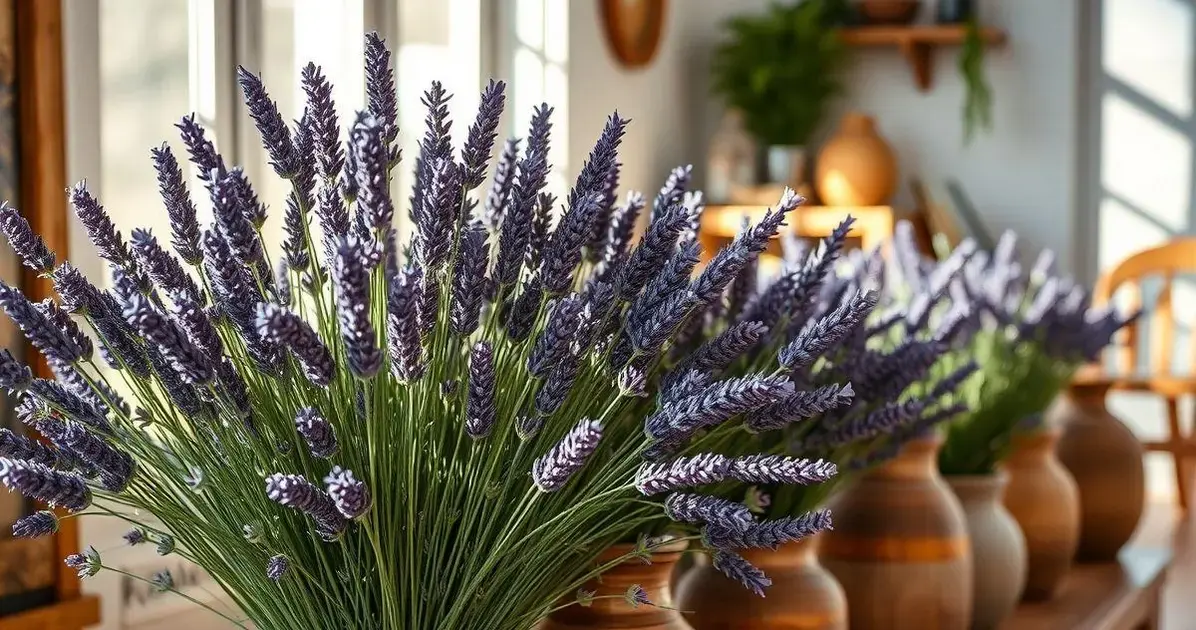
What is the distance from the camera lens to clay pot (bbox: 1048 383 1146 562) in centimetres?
179

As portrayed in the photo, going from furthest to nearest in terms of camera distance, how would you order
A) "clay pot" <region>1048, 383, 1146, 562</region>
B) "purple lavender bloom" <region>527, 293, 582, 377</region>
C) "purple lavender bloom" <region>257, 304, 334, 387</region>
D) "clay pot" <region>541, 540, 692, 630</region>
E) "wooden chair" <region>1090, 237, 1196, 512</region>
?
"wooden chair" <region>1090, 237, 1196, 512</region> → "clay pot" <region>1048, 383, 1146, 562</region> → "clay pot" <region>541, 540, 692, 630</region> → "purple lavender bloom" <region>527, 293, 582, 377</region> → "purple lavender bloom" <region>257, 304, 334, 387</region>

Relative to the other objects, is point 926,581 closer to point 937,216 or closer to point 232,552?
point 232,552

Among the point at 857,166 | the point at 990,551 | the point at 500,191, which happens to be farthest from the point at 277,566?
the point at 857,166

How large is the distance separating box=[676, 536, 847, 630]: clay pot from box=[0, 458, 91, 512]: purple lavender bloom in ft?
1.53

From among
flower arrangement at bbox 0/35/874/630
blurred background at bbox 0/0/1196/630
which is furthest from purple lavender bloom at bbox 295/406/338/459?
blurred background at bbox 0/0/1196/630

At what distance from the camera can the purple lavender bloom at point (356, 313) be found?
1.60ft

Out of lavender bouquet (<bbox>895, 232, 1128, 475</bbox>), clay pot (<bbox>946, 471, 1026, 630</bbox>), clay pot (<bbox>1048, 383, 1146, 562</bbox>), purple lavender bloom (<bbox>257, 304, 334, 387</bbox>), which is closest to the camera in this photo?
purple lavender bloom (<bbox>257, 304, 334, 387</bbox>)

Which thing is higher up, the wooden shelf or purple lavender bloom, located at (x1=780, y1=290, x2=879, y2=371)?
the wooden shelf

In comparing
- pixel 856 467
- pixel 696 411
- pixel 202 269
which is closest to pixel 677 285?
pixel 696 411

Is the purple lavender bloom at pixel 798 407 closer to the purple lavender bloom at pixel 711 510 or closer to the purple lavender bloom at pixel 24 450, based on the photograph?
the purple lavender bloom at pixel 711 510

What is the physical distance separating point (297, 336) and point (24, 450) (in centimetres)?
19

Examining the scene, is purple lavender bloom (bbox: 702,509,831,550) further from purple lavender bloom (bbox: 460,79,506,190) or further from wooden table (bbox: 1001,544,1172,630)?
wooden table (bbox: 1001,544,1172,630)

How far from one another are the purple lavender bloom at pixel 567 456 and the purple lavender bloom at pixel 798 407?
110mm

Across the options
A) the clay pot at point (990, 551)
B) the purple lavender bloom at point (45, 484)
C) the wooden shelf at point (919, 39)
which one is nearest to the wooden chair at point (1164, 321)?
the wooden shelf at point (919, 39)
